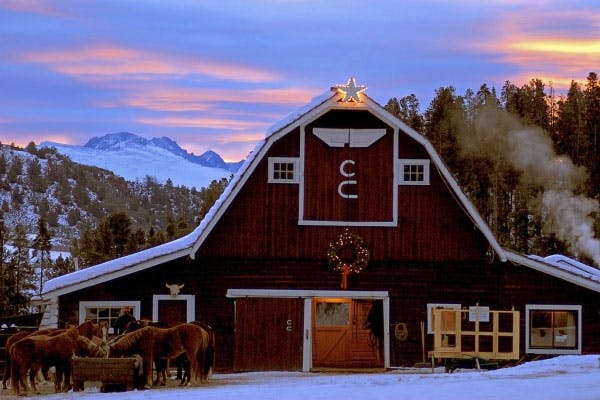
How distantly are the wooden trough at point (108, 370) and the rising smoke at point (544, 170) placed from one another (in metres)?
37.8

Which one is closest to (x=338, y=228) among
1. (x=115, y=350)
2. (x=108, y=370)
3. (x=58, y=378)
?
(x=115, y=350)

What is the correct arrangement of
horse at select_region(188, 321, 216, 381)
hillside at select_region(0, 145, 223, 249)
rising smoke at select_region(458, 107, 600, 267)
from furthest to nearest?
hillside at select_region(0, 145, 223, 249) < rising smoke at select_region(458, 107, 600, 267) < horse at select_region(188, 321, 216, 381)

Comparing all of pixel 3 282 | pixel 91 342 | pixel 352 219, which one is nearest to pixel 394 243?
pixel 352 219

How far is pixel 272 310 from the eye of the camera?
30.4 m

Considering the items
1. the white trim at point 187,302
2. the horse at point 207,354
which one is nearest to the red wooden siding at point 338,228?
the white trim at point 187,302

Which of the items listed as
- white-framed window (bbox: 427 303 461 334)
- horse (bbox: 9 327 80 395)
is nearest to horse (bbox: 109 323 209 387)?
horse (bbox: 9 327 80 395)

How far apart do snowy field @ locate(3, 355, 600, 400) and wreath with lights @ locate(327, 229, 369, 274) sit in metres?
5.04

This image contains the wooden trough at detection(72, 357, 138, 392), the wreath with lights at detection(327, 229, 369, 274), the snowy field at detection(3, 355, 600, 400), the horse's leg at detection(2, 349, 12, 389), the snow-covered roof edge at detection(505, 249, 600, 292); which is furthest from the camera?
the snow-covered roof edge at detection(505, 249, 600, 292)

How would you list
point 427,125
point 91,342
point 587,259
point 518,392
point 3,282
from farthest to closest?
point 427,125
point 587,259
point 3,282
point 91,342
point 518,392

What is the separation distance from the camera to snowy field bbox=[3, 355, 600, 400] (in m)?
19.9

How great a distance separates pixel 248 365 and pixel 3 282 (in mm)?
27575

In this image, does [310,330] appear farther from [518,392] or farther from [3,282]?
[3,282]

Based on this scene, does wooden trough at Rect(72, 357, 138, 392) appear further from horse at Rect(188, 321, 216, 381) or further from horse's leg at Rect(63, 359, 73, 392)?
horse at Rect(188, 321, 216, 381)

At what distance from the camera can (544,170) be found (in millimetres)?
72250
